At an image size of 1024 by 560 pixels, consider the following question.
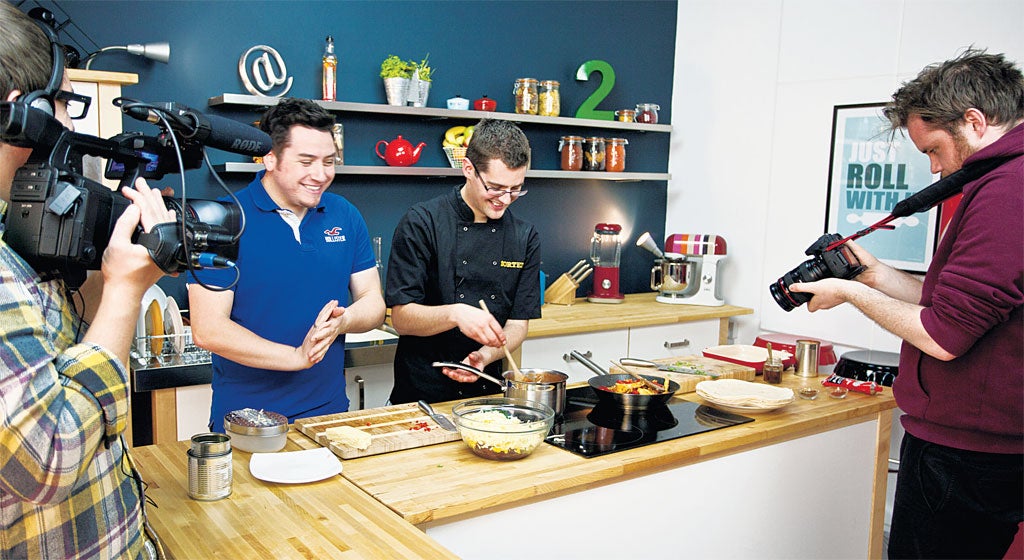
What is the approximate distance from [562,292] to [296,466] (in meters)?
2.64

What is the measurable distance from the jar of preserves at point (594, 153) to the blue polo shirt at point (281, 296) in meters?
2.22

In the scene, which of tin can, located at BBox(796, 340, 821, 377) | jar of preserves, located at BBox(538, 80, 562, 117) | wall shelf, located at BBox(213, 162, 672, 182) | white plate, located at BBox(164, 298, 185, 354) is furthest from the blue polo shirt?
jar of preserves, located at BBox(538, 80, 562, 117)

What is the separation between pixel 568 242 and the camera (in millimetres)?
4609

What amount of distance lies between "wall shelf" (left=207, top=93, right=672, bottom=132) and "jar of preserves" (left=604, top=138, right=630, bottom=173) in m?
0.08

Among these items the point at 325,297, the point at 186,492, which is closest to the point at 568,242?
the point at 325,297

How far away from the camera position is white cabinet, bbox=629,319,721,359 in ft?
13.2

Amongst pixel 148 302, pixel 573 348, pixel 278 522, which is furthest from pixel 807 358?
pixel 148 302

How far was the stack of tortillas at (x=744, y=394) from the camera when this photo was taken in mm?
2312

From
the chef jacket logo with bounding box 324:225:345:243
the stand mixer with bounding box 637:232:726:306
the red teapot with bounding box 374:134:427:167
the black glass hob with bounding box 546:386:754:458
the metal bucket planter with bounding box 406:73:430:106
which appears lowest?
the black glass hob with bounding box 546:386:754:458

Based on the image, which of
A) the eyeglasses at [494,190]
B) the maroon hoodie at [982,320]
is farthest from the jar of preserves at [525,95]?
the maroon hoodie at [982,320]

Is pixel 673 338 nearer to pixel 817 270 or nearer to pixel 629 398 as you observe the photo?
pixel 817 270

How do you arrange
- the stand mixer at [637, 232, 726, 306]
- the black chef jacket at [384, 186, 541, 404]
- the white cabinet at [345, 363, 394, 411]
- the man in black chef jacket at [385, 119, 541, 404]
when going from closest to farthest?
the man in black chef jacket at [385, 119, 541, 404]
the black chef jacket at [384, 186, 541, 404]
the white cabinet at [345, 363, 394, 411]
the stand mixer at [637, 232, 726, 306]

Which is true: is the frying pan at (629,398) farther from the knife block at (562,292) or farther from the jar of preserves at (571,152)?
the jar of preserves at (571,152)

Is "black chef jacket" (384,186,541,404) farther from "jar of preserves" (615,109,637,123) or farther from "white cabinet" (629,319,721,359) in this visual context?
"jar of preserves" (615,109,637,123)
